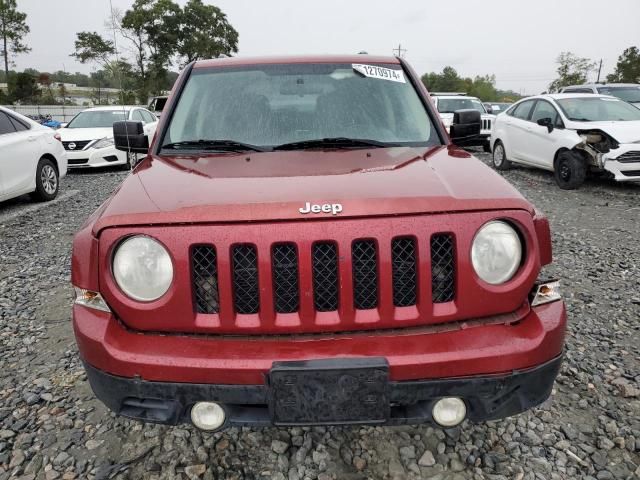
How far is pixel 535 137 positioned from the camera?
895 cm

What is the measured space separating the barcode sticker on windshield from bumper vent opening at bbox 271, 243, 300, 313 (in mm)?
1695

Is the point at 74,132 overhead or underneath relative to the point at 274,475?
overhead

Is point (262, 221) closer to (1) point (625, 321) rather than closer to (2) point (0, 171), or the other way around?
(1) point (625, 321)

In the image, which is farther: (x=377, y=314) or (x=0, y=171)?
(x=0, y=171)

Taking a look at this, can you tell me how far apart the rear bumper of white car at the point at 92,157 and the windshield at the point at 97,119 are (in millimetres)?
1031

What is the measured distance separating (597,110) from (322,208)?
852 cm

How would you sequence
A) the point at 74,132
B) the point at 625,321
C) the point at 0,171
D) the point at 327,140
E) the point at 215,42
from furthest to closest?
the point at 215,42
the point at 74,132
the point at 0,171
the point at 625,321
the point at 327,140

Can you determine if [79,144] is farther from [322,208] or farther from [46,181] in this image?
[322,208]

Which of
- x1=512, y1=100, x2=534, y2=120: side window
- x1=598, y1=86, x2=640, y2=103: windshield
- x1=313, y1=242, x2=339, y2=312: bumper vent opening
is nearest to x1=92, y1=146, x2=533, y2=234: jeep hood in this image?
x1=313, y1=242, x2=339, y2=312: bumper vent opening

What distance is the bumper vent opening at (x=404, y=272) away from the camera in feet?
5.32

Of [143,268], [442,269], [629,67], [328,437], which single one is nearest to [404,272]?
[442,269]

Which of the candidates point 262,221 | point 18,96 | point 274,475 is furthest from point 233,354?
point 18,96

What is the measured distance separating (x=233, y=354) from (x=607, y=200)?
7.60 metres

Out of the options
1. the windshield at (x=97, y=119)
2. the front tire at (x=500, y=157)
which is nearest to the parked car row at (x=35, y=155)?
the windshield at (x=97, y=119)
